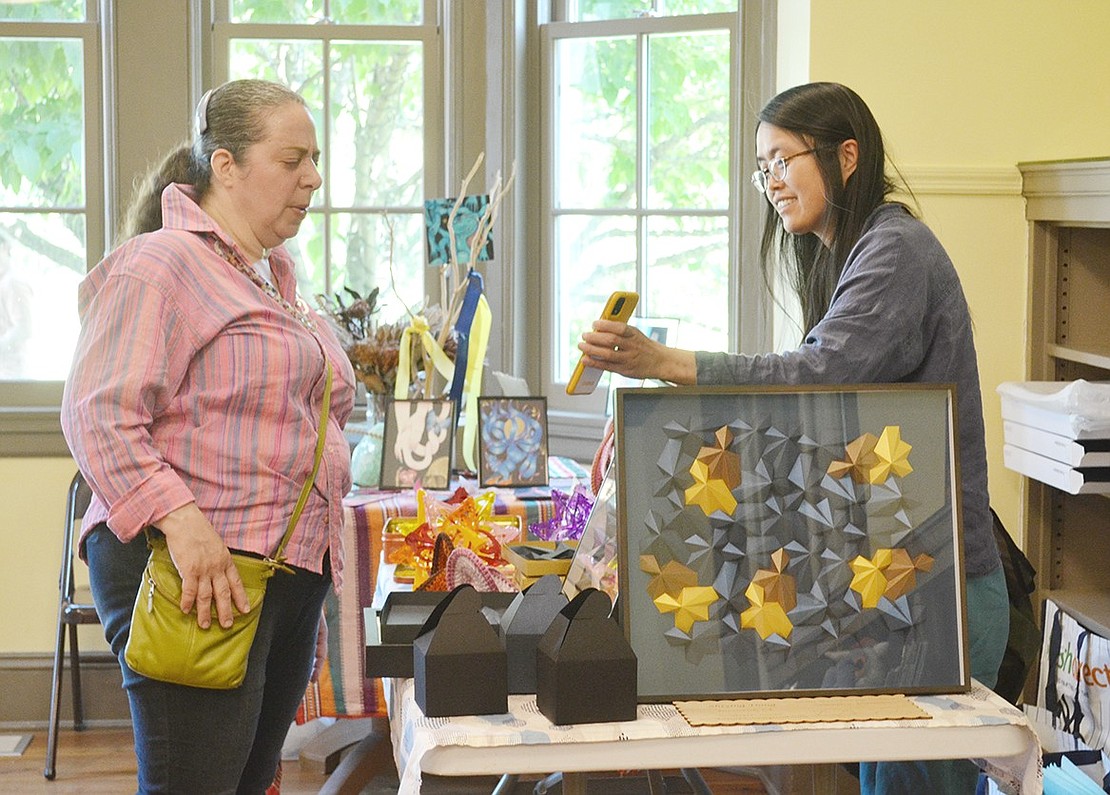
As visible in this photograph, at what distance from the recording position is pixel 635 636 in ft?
4.73

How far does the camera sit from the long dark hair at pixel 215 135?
1.89 metres

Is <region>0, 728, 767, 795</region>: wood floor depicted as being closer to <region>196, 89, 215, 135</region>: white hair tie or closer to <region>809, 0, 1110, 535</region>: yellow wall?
<region>809, 0, 1110, 535</region>: yellow wall

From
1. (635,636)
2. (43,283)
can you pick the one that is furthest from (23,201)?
(635,636)

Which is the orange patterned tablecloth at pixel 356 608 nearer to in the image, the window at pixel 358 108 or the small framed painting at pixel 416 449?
the small framed painting at pixel 416 449

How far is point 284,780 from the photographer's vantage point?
3.37m

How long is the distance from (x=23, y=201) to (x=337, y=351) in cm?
226

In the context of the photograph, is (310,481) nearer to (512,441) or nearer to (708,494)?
(708,494)

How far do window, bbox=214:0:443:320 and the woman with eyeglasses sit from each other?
7.18ft

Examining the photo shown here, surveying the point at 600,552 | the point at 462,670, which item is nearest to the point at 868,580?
the point at 600,552

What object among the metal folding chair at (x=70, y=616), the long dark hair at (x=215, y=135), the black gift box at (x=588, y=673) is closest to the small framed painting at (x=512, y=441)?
the metal folding chair at (x=70, y=616)

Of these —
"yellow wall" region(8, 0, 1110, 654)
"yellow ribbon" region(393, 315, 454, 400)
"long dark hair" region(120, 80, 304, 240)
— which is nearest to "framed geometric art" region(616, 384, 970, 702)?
"long dark hair" region(120, 80, 304, 240)

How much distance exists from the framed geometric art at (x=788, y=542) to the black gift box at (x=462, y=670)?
0.16 meters

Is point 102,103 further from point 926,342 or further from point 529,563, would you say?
point 926,342

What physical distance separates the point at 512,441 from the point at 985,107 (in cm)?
137
